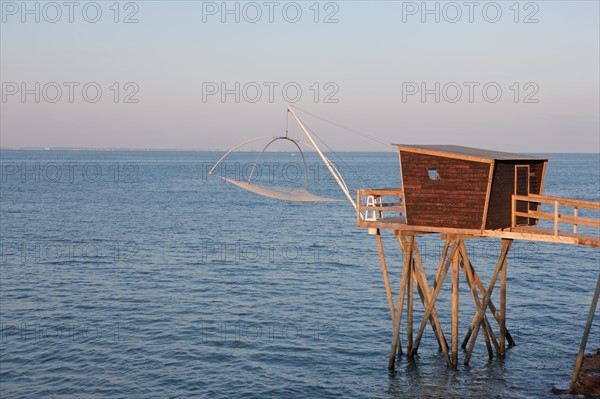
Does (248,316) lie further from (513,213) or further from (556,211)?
(556,211)

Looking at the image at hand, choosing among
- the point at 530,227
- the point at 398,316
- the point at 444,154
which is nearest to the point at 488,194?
the point at 444,154

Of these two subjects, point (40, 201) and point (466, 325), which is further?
Result: point (40, 201)

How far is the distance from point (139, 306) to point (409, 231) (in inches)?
654

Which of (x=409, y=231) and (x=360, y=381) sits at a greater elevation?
(x=409, y=231)

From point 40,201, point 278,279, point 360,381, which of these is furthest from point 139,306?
point 40,201

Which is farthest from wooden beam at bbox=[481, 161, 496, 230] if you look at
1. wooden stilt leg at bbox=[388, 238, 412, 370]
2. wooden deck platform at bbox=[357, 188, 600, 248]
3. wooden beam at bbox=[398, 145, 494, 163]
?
wooden stilt leg at bbox=[388, 238, 412, 370]

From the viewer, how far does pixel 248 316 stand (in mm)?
33000

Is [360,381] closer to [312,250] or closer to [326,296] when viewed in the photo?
[326,296]

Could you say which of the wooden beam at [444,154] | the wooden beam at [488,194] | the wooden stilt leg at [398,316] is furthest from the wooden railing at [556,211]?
A: the wooden stilt leg at [398,316]

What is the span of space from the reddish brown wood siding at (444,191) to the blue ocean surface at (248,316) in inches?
226

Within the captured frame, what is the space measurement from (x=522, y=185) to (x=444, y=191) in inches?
122

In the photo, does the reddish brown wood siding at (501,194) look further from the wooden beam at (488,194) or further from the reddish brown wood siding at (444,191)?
the reddish brown wood siding at (444,191)

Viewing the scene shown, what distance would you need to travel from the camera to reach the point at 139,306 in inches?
1379

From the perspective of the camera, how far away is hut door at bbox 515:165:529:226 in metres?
23.9
